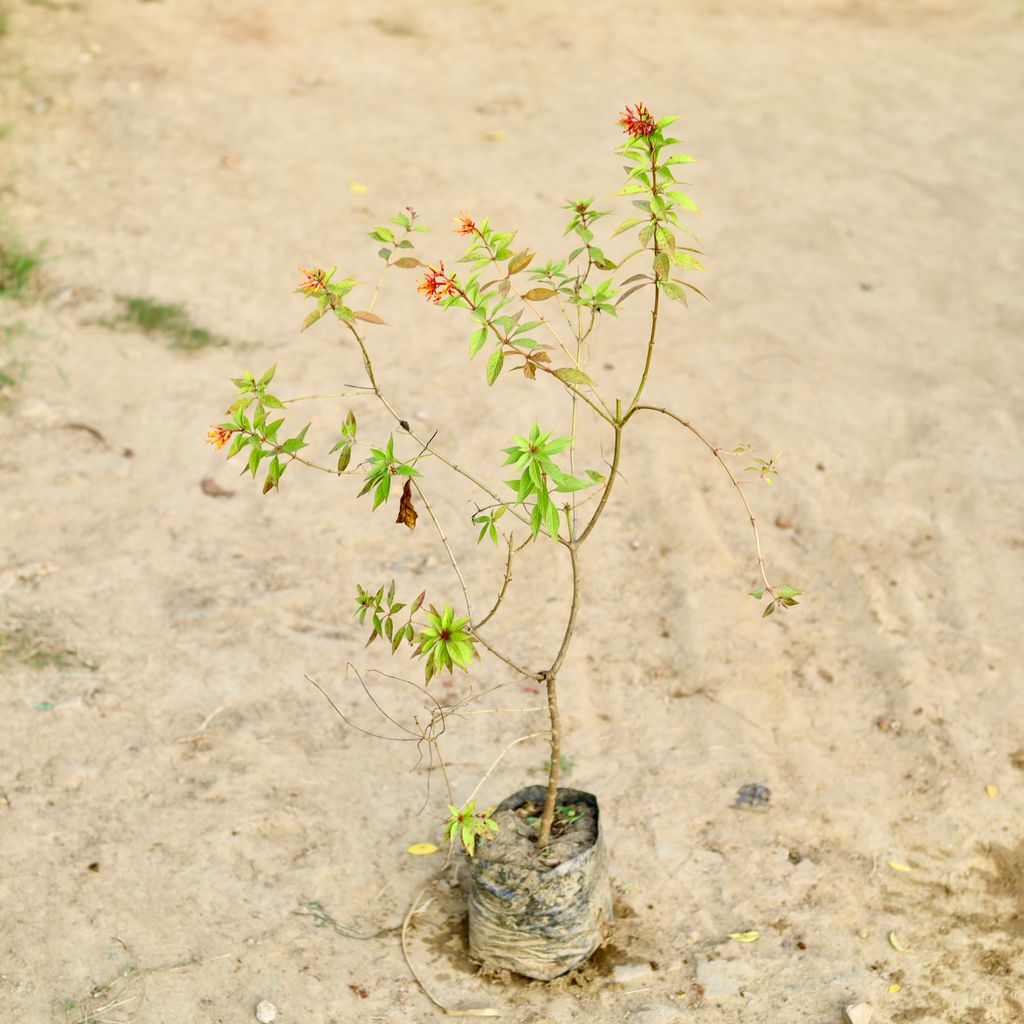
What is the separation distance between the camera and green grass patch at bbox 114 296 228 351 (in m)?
4.73

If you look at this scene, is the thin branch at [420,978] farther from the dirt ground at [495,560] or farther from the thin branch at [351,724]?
the thin branch at [351,724]

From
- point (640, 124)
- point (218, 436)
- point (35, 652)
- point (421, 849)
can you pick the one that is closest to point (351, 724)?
point (421, 849)

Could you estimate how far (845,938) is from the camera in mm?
2738

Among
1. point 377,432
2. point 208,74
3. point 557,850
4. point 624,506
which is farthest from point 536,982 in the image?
point 208,74

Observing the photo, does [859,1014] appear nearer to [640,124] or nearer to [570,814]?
[570,814]

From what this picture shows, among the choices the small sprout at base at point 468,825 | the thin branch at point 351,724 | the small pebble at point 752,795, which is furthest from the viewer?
the thin branch at point 351,724

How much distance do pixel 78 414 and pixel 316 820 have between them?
2.07 meters

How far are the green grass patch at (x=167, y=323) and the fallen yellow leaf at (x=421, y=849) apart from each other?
2.43 metres

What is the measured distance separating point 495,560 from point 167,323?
1.87 m

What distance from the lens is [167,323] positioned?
15.8 feet

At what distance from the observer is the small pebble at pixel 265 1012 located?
252 cm

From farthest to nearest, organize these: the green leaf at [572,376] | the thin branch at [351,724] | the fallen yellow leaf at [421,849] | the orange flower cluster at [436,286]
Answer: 1. the thin branch at [351,724]
2. the fallen yellow leaf at [421,849]
3. the green leaf at [572,376]
4. the orange flower cluster at [436,286]

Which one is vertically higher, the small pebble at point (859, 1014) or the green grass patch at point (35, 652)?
the small pebble at point (859, 1014)

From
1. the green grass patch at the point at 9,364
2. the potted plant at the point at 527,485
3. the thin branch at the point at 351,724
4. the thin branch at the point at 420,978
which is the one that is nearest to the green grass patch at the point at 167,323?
the green grass patch at the point at 9,364
